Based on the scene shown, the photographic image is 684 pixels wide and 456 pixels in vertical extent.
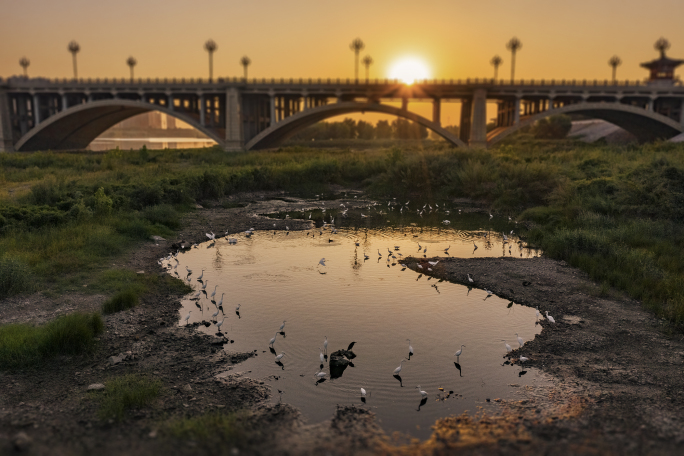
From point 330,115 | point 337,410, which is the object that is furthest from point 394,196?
point 330,115

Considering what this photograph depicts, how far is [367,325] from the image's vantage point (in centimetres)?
1366

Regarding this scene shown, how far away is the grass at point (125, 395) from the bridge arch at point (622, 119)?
6963cm

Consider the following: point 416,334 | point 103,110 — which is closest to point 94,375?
point 416,334

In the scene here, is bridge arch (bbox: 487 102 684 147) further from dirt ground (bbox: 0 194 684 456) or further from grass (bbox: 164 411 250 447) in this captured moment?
grass (bbox: 164 411 250 447)

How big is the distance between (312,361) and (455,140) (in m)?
66.6

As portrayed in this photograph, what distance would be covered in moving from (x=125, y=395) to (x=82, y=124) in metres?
90.6

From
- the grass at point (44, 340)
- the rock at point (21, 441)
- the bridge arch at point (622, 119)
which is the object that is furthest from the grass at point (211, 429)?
the bridge arch at point (622, 119)

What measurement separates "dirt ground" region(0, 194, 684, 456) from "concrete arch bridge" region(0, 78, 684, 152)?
60.2m

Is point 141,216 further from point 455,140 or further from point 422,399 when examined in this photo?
point 455,140

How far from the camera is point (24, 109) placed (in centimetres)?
8212

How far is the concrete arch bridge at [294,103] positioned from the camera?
234 ft

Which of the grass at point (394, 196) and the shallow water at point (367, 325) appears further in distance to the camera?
the grass at point (394, 196)

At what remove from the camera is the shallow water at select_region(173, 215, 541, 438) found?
10125 millimetres

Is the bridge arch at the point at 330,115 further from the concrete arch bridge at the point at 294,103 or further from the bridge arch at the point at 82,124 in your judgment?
the bridge arch at the point at 82,124
